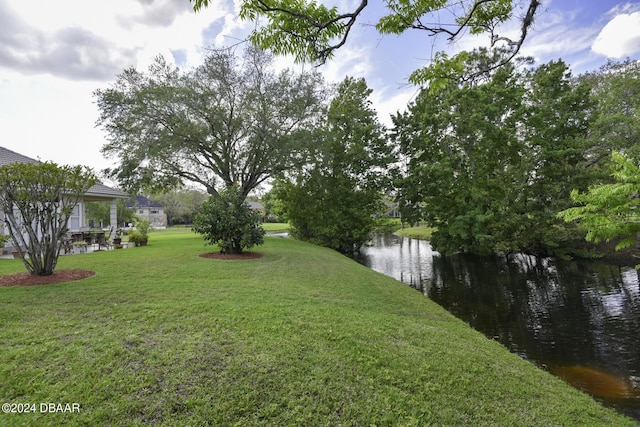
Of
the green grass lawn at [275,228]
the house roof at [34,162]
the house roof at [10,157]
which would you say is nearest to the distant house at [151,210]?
the green grass lawn at [275,228]

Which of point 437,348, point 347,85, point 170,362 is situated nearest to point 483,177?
point 347,85

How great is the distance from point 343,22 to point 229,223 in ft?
30.8

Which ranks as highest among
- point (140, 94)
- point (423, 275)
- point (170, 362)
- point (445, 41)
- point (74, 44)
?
point (140, 94)

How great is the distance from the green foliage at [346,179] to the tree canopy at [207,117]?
252 centimetres

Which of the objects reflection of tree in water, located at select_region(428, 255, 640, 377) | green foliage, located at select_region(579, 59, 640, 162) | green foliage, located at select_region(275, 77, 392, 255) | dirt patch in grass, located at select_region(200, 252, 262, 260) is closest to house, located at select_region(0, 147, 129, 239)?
dirt patch in grass, located at select_region(200, 252, 262, 260)

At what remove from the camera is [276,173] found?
21.7m

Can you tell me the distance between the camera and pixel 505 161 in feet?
58.6

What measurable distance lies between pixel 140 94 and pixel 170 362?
18.5 m

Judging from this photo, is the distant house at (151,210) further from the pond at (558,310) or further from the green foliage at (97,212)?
the pond at (558,310)

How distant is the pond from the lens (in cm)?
567

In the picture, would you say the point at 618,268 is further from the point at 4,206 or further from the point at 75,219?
the point at 75,219

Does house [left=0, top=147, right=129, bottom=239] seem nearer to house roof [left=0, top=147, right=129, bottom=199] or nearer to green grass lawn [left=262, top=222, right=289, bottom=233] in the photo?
house roof [left=0, top=147, right=129, bottom=199]

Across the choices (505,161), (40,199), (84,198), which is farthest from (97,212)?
(505,161)

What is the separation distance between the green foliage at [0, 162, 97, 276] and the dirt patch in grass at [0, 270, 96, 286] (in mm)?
217
